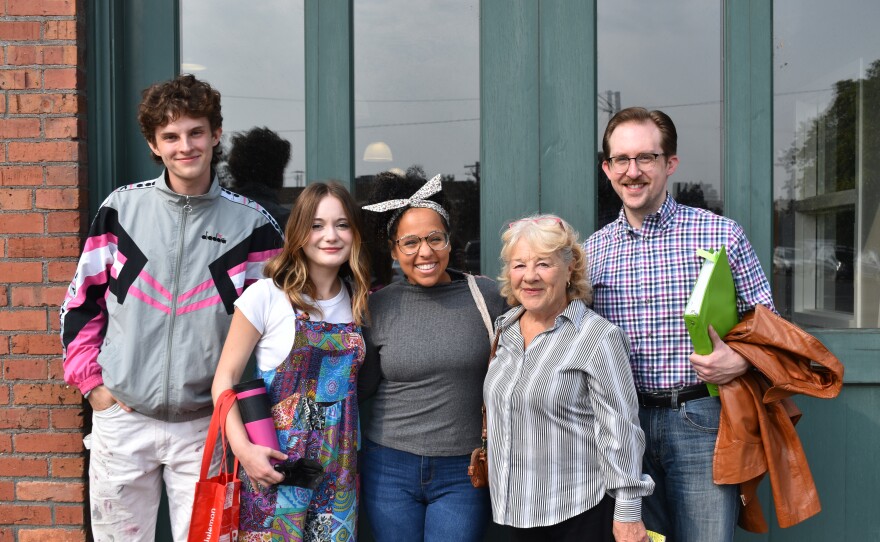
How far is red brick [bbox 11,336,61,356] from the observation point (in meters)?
3.11

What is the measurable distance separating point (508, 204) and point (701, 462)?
1.39m

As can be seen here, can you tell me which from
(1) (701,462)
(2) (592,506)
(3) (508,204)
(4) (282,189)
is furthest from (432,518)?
(4) (282,189)

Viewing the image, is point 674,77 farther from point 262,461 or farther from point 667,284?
point 262,461

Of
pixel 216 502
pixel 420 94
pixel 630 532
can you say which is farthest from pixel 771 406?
pixel 420 94

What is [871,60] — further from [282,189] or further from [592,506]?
[282,189]

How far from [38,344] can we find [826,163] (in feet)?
11.4

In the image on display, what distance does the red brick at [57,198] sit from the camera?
122 inches

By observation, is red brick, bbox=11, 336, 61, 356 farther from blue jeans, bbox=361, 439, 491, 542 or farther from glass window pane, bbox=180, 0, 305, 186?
blue jeans, bbox=361, 439, 491, 542

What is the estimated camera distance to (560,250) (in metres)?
2.38

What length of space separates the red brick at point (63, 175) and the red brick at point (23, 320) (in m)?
0.53

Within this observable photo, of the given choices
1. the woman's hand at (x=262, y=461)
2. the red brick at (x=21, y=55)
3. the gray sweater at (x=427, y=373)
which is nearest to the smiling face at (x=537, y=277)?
the gray sweater at (x=427, y=373)

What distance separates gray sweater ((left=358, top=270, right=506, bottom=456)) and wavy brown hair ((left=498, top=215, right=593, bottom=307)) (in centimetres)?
24

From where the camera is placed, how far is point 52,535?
3.16m

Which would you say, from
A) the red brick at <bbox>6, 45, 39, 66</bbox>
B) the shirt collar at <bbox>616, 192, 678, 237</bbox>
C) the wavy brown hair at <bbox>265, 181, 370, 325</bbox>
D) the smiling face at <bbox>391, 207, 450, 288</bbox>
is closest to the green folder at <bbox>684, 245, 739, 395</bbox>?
the shirt collar at <bbox>616, 192, 678, 237</bbox>
